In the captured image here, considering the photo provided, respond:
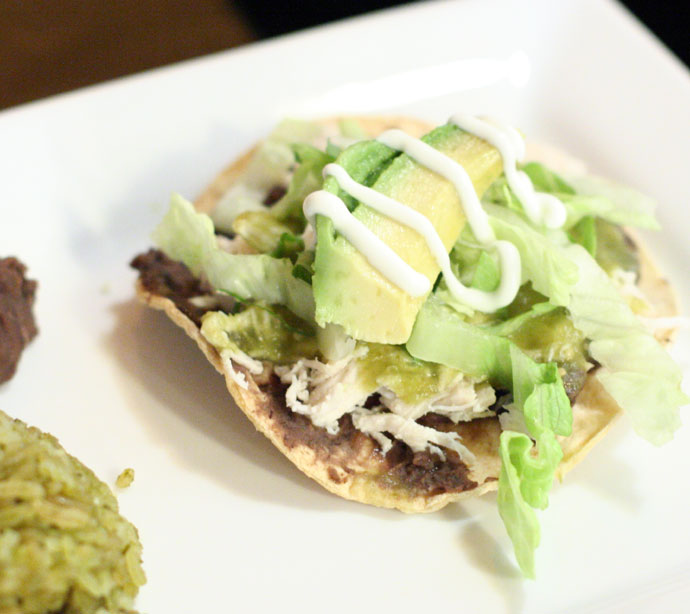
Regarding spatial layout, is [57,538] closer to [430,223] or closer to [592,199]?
[430,223]

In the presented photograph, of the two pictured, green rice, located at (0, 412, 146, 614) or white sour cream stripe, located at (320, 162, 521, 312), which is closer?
green rice, located at (0, 412, 146, 614)

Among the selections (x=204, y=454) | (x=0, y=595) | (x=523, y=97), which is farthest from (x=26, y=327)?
(x=523, y=97)

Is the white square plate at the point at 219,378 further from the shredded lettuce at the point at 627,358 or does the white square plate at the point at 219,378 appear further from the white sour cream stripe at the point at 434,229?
the white sour cream stripe at the point at 434,229

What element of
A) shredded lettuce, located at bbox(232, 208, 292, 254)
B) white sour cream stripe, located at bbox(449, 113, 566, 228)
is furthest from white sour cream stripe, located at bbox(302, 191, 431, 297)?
white sour cream stripe, located at bbox(449, 113, 566, 228)

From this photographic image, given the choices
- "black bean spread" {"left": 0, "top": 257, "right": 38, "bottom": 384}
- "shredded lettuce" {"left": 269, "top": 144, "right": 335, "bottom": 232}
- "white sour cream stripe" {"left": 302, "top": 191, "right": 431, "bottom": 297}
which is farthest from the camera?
"shredded lettuce" {"left": 269, "top": 144, "right": 335, "bottom": 232}

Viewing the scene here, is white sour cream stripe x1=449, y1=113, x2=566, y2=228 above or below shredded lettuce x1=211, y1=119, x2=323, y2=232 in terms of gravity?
above

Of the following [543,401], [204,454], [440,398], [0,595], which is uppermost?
[543,401]

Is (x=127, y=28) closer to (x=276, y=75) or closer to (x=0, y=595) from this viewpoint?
(x=276, y=75)

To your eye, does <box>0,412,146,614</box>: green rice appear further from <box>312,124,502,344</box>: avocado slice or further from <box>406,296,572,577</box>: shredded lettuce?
<box>406,296,572,577</box>: shredded lettuce
